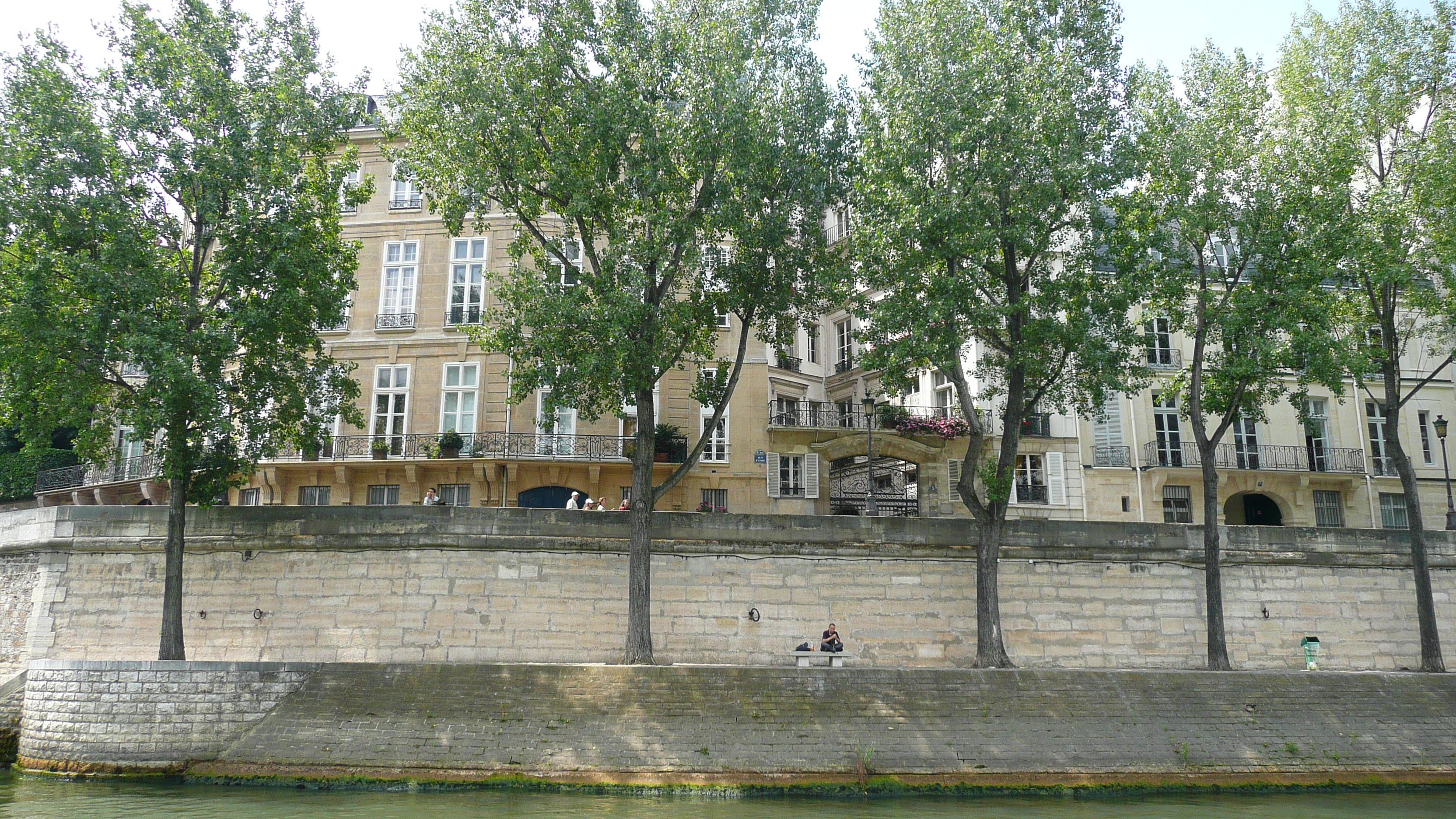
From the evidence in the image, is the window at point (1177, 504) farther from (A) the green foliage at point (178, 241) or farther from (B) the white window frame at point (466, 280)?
(A) the green foliage at point (178, 241)

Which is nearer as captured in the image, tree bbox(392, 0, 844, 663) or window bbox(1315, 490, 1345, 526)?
tree bbox(392, 0, 844, 663)

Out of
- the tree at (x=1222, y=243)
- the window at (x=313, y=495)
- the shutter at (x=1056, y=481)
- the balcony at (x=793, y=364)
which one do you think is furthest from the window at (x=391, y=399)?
the shutter at (x=1056, y=481)

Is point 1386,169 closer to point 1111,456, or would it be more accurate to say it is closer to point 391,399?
point 1111,456

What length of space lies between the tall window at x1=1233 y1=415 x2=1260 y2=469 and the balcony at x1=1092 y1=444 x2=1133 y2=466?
335 cm

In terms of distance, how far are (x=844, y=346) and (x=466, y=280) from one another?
13.5 meters

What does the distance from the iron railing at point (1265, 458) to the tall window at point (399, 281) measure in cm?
2189

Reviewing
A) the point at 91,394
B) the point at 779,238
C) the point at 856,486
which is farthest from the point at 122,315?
the point at 856,486

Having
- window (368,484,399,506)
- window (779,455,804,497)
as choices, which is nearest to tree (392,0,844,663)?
window (368,484,399,506)

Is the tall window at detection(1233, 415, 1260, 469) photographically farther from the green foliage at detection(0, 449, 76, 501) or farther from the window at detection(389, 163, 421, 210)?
the green foliage at detection(0, 449, 76, 501)

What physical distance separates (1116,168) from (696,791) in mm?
13415

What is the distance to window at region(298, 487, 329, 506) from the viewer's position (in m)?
25.9

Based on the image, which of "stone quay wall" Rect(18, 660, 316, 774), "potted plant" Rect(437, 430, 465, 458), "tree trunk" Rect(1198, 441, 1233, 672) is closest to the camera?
"stone quay wall" Rect(18, 660, 316, 774)

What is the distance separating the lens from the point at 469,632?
61.2 ft

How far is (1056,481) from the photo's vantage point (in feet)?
94.5
